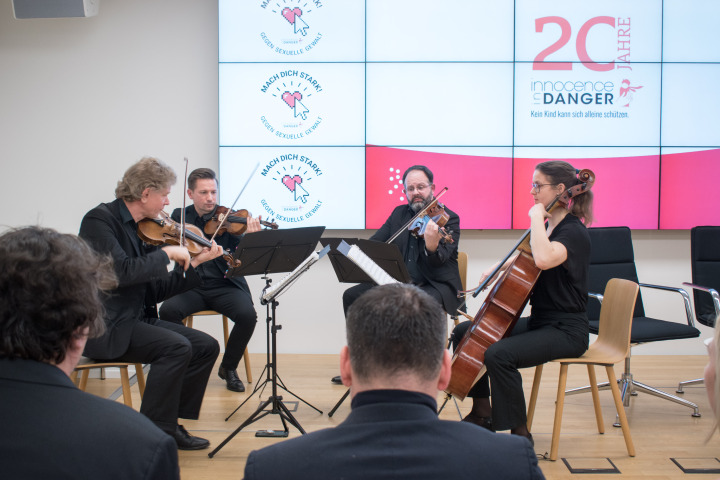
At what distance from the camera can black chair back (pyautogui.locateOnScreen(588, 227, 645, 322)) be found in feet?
11.9

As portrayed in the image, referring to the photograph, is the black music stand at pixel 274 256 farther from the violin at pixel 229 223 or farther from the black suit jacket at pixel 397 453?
the black suit jacket at pixel 397 453

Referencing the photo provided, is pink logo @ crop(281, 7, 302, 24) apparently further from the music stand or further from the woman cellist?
the woman cellist

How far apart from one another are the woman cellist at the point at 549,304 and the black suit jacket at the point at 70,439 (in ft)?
6.16

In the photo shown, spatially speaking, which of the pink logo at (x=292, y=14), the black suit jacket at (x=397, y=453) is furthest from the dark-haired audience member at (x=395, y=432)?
the pink logo at (x=292, y=14)

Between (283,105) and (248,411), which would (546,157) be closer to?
(283,105)

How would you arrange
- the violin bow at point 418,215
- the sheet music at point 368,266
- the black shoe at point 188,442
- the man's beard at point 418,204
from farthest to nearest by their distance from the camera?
the man's beard at point 418,204, the violin bow at point 418,215, the black shoe at point 188,442, the sheet music at point 368,266

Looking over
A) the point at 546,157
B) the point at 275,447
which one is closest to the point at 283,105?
the point at 546,157

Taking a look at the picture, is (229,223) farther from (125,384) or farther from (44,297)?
(44,297)

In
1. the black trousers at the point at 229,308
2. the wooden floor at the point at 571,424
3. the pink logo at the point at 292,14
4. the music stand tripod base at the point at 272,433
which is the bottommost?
the wooden floor at the point at 571,424

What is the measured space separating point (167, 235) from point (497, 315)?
5.01ft

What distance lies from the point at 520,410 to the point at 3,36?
13.6ft

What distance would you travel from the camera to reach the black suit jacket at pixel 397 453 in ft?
2.78

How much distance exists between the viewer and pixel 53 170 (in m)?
4.37

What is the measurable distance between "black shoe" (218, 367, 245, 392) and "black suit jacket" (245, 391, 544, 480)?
9.19 ft
